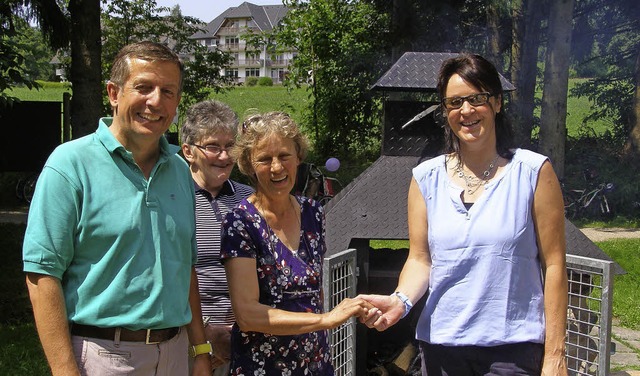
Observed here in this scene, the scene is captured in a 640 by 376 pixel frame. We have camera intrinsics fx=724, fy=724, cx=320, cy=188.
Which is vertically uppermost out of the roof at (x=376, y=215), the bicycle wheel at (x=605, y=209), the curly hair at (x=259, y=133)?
the curly hair at (x=259, y=133)

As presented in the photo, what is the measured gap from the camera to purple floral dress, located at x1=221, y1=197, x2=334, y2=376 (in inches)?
92.7

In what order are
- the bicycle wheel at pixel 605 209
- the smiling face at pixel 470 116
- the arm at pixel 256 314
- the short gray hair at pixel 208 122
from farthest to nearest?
the bicycle wheel at pixel 605 209 < the short gray hair at pixel 208 122 < the smiling face at pixel 470 116 < the arm at pixel 256 314

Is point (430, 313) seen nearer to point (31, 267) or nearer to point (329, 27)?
point (31, 267)

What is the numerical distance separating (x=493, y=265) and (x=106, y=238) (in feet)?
3.92

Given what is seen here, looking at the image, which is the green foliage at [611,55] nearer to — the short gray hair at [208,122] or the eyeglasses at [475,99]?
the short gray hair at [208,122]

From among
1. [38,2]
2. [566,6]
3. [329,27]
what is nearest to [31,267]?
[38,2]

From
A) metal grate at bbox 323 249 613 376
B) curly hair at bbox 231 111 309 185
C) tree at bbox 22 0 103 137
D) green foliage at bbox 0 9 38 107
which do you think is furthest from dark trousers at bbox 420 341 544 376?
tree at bbox 22 0 103 137

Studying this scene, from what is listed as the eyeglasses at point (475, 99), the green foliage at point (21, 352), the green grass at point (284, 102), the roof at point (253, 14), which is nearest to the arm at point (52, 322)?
the eyeglasses at point (475, 99)

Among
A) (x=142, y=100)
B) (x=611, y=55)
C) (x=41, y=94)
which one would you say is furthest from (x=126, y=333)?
(x=41, y=94)

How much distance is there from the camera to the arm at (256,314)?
2295mm

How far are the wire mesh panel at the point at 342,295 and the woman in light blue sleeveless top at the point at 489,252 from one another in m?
0.77

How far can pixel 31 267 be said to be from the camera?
202 cm

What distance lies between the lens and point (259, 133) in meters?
2.44

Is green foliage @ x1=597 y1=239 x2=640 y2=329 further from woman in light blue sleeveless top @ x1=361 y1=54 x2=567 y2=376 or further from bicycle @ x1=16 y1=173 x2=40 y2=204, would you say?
bicycle @ x1=16 y1=173 x2=40 y2=204
